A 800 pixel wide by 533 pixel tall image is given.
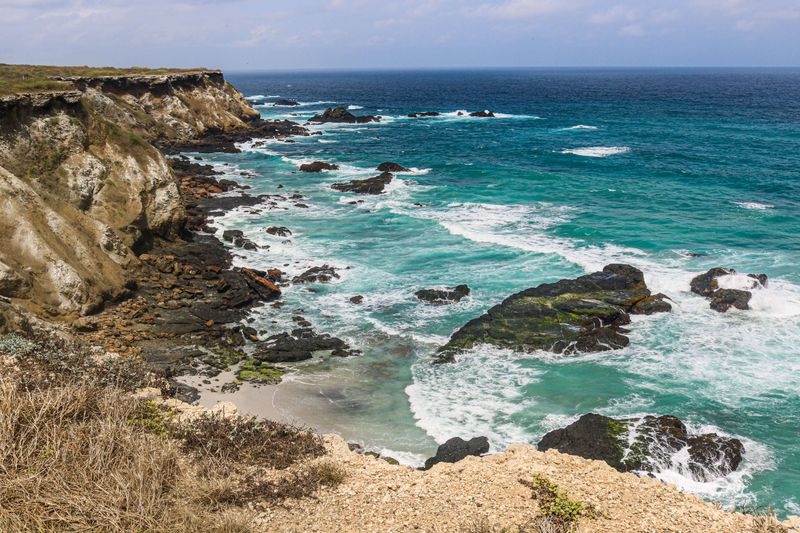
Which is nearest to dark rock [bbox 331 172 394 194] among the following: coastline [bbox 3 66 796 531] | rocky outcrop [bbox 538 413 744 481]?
coastline [bbox 3 66 796 531]

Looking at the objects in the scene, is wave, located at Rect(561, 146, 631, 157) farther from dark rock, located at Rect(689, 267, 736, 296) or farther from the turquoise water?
dark rock, located at Rect(689, 267, 736, 296)

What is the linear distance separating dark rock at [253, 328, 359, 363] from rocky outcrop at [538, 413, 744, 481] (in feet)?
31.1

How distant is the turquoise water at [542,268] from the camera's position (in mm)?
18781

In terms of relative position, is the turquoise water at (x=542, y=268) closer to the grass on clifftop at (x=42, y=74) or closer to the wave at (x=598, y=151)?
the wave at (x=598, y=151)

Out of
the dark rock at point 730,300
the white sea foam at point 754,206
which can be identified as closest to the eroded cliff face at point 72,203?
the dark rock at point 730,300

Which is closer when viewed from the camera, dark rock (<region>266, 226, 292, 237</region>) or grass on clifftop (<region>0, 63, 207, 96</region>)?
grass on clifftop (<region>0, 63, 207, 96</region>)

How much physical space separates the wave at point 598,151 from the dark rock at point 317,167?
27279mm

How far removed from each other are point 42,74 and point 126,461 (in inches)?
2509

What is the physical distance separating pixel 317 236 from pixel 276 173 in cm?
2130

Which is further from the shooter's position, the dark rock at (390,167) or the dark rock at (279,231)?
the dark rock at (390,167)

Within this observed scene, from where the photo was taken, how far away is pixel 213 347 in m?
23.0

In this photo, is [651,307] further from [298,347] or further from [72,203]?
[72,203]

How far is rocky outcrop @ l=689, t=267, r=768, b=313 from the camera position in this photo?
1029 inches

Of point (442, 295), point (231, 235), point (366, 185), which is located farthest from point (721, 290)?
point (366, 185)
